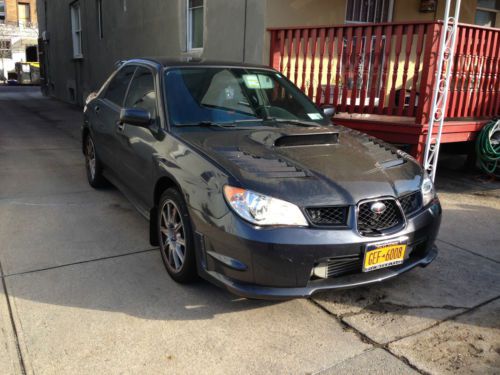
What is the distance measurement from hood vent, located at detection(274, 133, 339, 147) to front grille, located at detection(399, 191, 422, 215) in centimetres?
77

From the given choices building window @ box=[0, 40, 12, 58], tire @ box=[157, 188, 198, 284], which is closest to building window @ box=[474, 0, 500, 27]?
tire @ box=[157, 188, 198, 284]

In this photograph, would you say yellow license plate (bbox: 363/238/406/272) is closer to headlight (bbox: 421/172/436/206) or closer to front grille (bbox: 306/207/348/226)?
front grille (bbox: 306/207/348/226)

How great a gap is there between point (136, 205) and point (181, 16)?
653 centimetres

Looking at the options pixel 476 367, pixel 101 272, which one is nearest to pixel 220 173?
pixel 101 272

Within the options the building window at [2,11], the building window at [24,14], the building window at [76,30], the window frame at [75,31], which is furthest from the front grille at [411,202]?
the building window at [2,11]

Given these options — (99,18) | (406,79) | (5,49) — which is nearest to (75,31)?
(99,18)

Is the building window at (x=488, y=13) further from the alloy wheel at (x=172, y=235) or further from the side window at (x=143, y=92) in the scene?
the alloy wheel at (x=172, y=235)

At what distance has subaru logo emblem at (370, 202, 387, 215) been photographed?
2.92m

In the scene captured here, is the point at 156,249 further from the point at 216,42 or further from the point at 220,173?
the point at 216,42

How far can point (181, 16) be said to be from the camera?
9.66 m

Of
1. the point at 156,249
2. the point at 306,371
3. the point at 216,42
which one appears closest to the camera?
the point at 306,371

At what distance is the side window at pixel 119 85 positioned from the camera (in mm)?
4816

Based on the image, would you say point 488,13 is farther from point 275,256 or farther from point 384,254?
point 275,256

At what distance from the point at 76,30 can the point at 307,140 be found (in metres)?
16.0
